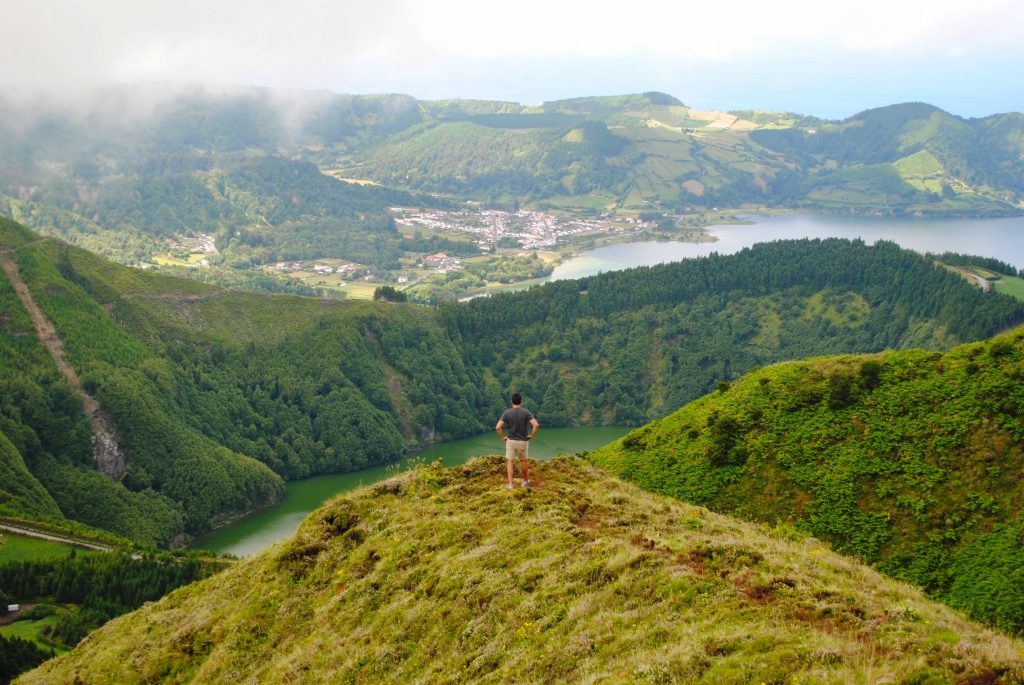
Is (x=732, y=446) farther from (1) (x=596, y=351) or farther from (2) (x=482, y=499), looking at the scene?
(1) (x=596, y=351)

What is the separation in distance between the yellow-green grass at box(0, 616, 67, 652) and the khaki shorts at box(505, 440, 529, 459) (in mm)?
45050

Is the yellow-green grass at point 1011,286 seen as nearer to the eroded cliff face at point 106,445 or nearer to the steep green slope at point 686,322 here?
the steep green slope at point 686,322

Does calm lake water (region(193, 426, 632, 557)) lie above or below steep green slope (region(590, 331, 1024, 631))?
below

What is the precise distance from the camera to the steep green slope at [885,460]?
3344 cm

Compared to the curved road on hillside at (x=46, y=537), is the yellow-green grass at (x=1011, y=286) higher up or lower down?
higher up

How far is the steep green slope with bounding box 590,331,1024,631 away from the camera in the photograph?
33.4 metres

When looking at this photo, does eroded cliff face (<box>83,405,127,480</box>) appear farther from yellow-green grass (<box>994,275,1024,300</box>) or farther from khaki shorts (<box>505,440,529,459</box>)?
yellow-green grass (<box>994,275,1024,300</box>)

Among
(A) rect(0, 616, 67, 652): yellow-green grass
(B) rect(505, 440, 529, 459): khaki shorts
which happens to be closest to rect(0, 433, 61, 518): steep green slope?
(A) rect(0, 616, 67, 652): yellow-green grass

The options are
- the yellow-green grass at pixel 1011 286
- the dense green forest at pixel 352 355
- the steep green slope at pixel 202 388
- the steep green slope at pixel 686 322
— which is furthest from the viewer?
the steep green slope at pixel 686 322

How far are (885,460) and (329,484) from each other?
96684 mm

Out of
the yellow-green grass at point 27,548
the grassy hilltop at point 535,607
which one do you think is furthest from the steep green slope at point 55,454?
the grassy hilltop at point 535,607

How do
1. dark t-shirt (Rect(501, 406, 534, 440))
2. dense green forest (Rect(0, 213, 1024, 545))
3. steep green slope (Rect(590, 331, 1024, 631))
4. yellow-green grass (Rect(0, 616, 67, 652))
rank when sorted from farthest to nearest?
1. dense green forest (Rect(0, 213, 1024, 545))
2. yellow-green grass (Rect(0, 616, 67, 652))
3. steep green slope (Rect(590, 331, 1024, 631))
4. dark t-shirt (Rect(501, 406, 534, 440))

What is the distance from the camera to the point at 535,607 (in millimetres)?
19656

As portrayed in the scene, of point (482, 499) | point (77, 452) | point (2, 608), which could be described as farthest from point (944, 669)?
point (77, 452)
